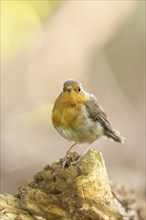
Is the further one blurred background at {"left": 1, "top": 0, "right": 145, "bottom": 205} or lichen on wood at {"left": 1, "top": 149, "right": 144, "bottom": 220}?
blurred background at {"left": 1, "top": 0, "right": 145, "bottom": 205}

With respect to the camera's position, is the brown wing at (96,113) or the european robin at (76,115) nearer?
the european robin at (76,115)

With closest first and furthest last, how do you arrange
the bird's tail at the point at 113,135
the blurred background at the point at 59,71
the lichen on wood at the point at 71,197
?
the lichen on wood at the point at 71,197 → the bird's tail at the point at 113,135 → the blurred background at the point at 59,71

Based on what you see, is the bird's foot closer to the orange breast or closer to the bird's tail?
the orange breast

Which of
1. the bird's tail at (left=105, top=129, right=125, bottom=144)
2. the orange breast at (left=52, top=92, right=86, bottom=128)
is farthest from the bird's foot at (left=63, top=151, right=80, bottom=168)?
the bird's tail at (left=105, top=129, right=125, bottom=144)

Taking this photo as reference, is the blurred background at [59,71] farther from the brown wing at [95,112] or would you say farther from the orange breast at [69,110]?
the orange breast at [69,110]

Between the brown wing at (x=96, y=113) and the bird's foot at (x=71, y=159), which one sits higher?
the brown wing at (x=96, y=113)

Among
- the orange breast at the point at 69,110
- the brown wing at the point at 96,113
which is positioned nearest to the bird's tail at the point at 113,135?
the brown wing at the point at 96,113

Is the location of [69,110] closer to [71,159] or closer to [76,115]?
[76,115]

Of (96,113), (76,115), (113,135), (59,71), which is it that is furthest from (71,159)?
(59,71)
